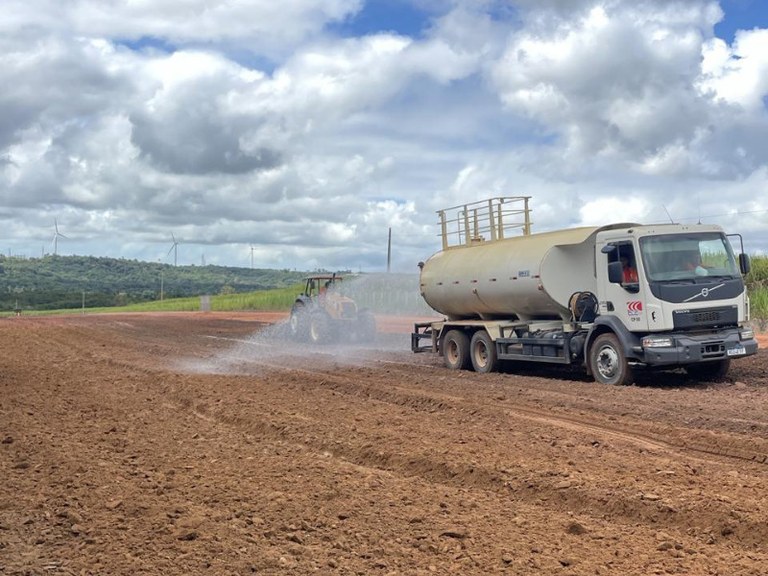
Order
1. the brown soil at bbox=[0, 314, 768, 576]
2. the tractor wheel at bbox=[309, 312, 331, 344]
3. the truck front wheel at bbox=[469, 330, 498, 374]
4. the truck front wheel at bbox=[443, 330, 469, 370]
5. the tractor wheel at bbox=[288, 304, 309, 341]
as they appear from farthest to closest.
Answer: the tractor wheel at bbox=[288, 304, 309, 341], the tractor wheel at bbox=[309, 312, 331, 344], the truck front wheel at bbox=[443, 330, 469, 370], the truck front wheel at bbox=[469, 330, 498, 374], the brown soil at bbox=[0, 314, 768, 576]

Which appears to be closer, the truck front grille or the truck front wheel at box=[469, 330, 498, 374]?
the truck front grille

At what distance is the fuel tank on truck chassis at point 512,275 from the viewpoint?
1675cm

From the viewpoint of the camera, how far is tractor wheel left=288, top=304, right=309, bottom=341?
28.5 meters

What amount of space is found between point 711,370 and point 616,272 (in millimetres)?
2856

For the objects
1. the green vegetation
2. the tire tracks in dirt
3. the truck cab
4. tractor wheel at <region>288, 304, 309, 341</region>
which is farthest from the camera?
tractor wheel at <region>288, 304, 309, 341</region>

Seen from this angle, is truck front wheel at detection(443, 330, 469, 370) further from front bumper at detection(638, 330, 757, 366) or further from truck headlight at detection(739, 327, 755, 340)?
truck headlight at detection(739, 327, 755, 340)

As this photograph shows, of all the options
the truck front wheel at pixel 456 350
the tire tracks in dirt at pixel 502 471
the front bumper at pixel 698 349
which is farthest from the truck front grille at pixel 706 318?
the truck front wheel at pixel 456 350

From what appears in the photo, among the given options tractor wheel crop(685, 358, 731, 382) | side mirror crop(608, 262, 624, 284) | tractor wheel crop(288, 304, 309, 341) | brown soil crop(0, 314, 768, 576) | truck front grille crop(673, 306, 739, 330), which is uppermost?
side mirror crop(608, 262, 624, 284)

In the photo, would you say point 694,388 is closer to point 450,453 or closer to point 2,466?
point 450,453

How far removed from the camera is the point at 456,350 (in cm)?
1991

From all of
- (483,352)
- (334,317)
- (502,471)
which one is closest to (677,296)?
(483,352)

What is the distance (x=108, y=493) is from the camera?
790 cm

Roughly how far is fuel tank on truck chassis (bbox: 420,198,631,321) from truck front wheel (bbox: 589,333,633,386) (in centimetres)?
122

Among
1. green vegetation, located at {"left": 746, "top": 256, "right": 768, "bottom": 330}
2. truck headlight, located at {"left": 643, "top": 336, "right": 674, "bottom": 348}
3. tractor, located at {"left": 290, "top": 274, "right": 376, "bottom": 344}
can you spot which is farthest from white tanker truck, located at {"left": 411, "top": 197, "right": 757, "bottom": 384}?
green vegetation, located at {"left": 746, "top": 256, "right": 768, "bottom": 330}
